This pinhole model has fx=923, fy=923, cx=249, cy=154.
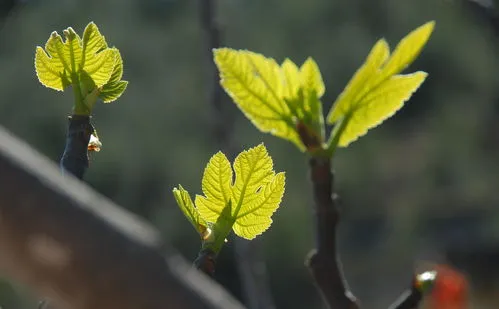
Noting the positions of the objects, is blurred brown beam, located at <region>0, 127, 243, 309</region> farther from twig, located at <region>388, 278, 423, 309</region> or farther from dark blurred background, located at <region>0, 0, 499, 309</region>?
dark blurred background, located at <region>0, 0, 499, 309</region>

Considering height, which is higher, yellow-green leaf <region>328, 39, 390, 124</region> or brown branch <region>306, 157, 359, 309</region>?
yellow-green leaf <region>328, 39, 390, 124</region>

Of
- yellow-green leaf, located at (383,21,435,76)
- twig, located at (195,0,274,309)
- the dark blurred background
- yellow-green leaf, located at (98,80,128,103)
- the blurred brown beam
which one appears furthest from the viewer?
the dark blurred background

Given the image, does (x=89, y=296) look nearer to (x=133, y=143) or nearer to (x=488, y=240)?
(x=133, y=143)

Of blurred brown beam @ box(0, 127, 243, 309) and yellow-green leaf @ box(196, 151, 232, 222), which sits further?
yellow-green leaf @ box(196, 151, 232, 222)

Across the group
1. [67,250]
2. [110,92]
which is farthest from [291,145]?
[67,250]

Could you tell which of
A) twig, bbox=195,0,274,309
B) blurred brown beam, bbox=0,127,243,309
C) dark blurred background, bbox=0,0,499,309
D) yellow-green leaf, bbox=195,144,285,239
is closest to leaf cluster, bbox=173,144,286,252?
yellow-green leaf, bbox=195,144,285,239

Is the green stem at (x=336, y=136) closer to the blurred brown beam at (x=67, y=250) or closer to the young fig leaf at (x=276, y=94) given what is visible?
the young fig leaf at (x=276, y=94)

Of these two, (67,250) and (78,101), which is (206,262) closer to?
(78,101)
